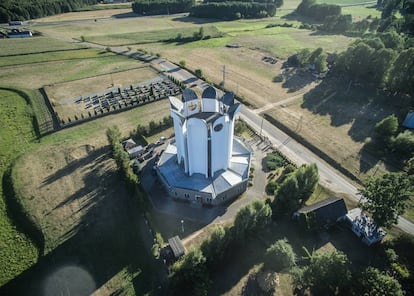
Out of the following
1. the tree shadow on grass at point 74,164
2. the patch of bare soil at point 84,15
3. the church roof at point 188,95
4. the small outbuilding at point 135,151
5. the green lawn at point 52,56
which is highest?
the church roof at point 188,95

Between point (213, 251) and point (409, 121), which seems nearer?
point (213, 251)

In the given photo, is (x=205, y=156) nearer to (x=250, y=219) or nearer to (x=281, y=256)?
(x=250, y=219)

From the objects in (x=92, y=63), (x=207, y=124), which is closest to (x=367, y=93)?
(x=207, y=124)

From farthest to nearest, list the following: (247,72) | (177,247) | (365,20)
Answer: (365,20), (247,72), (177,247)

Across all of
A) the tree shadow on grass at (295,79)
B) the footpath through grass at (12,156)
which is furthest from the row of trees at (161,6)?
the footpath through grass at (12,156)

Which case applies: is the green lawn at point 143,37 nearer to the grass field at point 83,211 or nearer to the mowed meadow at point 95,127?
the mowed meadow at point 95,127

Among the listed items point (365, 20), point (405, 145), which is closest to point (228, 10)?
point (365, 20)

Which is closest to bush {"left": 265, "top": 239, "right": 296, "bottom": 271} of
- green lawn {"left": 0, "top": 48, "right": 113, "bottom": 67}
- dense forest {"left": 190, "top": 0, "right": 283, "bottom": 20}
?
green lawn {"left": 0, "top": 48, "right": 113, "bottom": 67}
